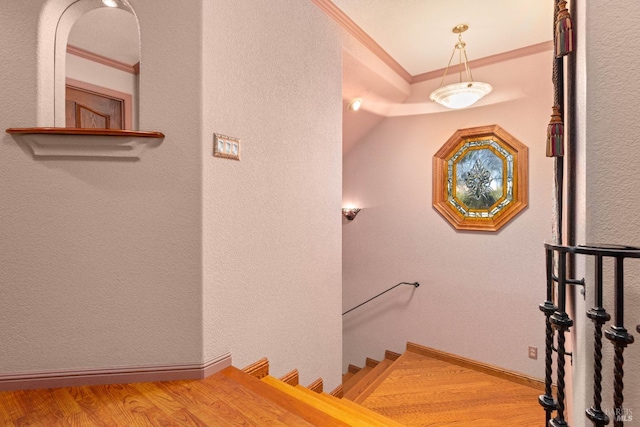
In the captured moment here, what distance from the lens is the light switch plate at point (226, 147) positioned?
1.66 meters

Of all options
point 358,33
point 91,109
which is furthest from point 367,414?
point 91,109

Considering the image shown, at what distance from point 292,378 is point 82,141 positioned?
1901 mm

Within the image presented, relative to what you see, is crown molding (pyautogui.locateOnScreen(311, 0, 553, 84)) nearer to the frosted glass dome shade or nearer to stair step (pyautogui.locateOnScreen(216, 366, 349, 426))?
the frosted glass dome shade

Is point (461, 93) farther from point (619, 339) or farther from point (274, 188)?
point (619, 339)

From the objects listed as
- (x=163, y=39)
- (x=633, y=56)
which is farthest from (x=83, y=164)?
(x=633, y=56)

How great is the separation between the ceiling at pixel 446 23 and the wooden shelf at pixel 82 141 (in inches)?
72.5

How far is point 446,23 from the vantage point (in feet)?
8.43

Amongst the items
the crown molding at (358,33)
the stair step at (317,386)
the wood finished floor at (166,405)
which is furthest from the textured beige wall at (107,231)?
the crown molding at (358,33)

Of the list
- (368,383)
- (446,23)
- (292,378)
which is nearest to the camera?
(292,378)

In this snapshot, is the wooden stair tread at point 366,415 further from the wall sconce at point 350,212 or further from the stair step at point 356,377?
the wall sconce at point 350,212

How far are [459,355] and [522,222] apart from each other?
1.56 meters

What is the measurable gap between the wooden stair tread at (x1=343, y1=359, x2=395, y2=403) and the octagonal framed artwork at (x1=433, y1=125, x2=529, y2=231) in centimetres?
176

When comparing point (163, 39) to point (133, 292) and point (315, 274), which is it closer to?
point (133, 292)

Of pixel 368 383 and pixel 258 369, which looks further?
pixel 368 383
